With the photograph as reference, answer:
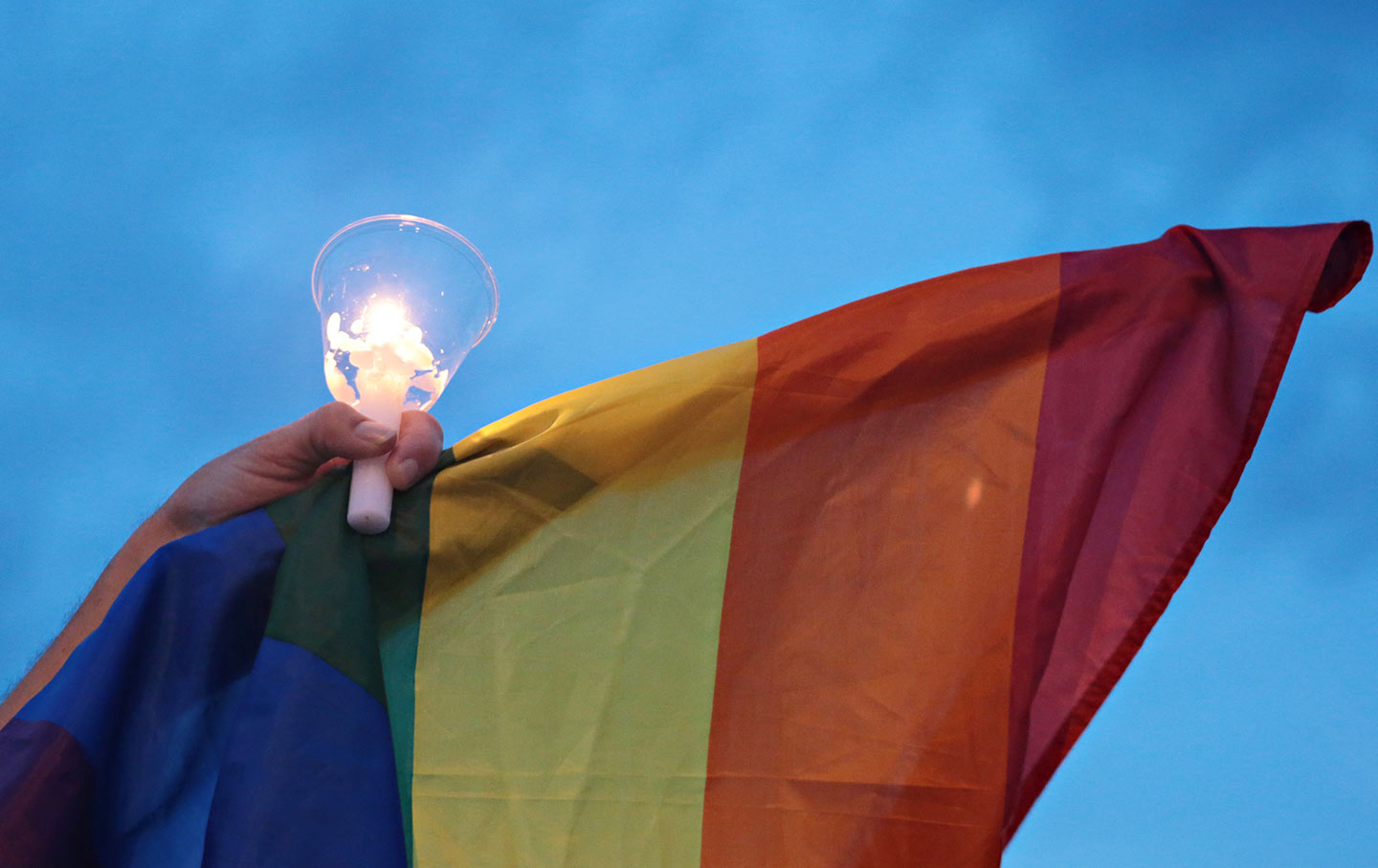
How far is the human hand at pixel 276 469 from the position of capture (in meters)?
1.95

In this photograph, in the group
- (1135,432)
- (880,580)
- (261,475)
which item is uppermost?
(1135,432)

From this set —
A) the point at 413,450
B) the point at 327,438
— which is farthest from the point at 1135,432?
the point at 327,438

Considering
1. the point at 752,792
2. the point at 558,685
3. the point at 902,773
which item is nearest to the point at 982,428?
the point at 902,773

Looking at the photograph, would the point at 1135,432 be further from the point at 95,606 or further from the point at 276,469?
the point at 95,606

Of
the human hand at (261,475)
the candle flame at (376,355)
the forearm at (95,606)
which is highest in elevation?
the candle flame at (376,355)

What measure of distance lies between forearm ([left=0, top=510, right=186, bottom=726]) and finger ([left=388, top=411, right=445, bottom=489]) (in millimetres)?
438

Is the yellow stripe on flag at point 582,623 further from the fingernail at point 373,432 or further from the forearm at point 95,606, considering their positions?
the forearm at point 95,606

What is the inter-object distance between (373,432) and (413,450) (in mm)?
99

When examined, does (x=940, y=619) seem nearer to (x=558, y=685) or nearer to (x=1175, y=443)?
(x=1175, y=443)

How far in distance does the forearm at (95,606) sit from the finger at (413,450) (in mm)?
438

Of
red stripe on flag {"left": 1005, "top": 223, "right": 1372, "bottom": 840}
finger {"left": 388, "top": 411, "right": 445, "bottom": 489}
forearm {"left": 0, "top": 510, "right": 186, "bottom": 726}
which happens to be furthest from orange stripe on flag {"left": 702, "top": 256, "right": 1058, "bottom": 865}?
forearm {"left": 0, "top": 510, "right": 186, "bottom": 726}

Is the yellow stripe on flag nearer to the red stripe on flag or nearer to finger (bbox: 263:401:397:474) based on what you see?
finger (bbox: 263:401:397:474)

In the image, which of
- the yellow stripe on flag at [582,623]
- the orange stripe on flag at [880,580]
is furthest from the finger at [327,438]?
the orange stripe on flag at [880,580]

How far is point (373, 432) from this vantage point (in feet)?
6.20
